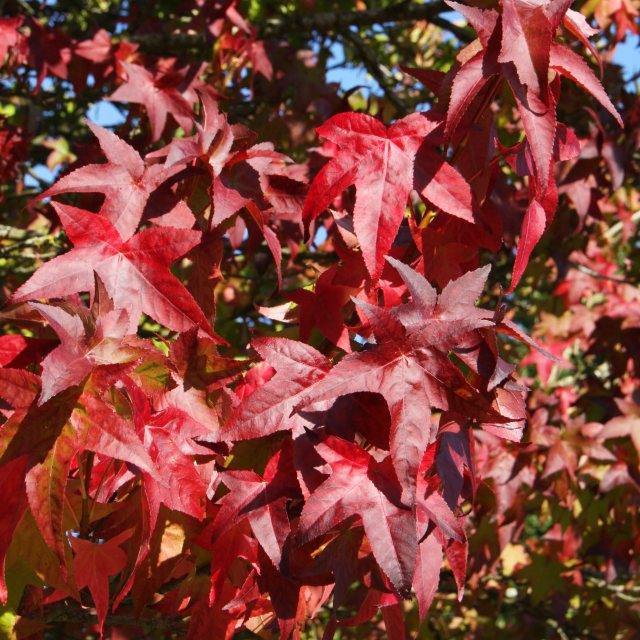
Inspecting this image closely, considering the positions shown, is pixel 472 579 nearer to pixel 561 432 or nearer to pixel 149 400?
pixel 561 432

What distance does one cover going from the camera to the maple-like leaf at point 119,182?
4.60 feet

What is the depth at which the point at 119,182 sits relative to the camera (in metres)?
1.44

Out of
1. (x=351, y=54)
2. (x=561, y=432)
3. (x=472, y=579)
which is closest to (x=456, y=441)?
(x=561, y=432)

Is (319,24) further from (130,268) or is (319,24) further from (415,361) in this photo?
(415,361)

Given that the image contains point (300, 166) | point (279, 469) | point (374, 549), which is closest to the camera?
point (374, 549)

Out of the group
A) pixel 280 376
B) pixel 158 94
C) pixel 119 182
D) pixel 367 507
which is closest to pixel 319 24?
pixel 158 94

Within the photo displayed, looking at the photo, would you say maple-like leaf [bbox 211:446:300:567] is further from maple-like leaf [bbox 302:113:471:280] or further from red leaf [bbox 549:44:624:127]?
red leaf [bbox 549:44:624:127]

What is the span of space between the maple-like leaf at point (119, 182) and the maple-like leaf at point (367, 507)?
58 centimetres

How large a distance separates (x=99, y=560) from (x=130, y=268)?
521 mm

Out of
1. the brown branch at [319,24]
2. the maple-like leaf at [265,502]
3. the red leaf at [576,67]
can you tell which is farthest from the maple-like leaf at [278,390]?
the brown branch at [319,24]

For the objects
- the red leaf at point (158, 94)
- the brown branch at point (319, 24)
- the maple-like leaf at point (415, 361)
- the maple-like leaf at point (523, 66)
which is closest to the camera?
the maple-like leaf at point (415, 361)

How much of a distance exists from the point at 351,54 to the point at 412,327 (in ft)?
13.0

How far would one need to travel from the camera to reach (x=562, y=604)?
3311 mm

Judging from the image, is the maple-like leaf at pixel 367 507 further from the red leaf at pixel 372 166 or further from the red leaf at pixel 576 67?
the red leaf at pixel 576 67
